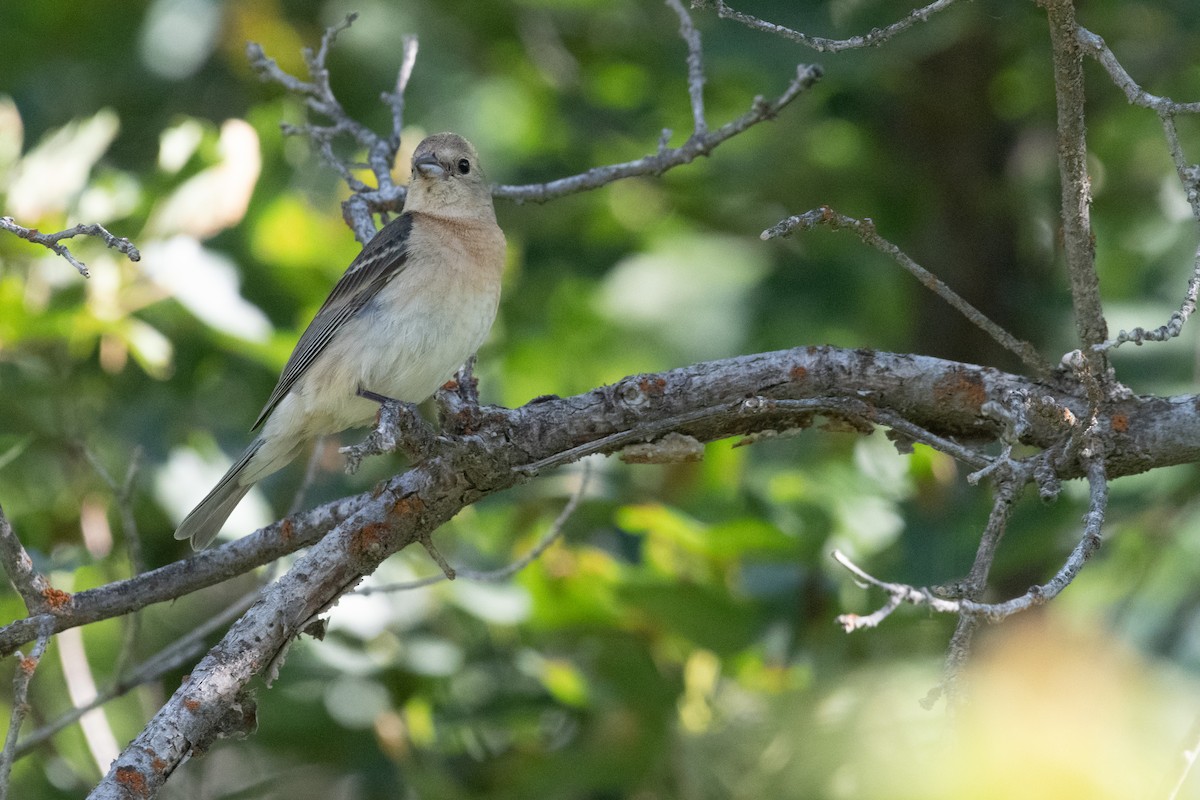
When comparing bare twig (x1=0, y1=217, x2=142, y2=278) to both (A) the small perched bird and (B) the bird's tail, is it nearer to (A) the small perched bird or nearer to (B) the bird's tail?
(A) the small perched bird

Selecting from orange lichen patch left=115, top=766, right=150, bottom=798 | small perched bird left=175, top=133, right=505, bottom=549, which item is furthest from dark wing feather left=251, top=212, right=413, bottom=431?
orange lichen patch left=115, top=766, right=150, bottom=798

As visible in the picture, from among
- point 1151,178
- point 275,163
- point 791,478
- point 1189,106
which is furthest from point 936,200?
point 1189,106

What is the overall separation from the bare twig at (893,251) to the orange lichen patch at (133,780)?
175 centimetres

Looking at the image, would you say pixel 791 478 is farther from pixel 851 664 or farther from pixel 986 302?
pixel 986 302

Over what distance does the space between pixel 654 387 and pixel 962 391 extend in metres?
0.80

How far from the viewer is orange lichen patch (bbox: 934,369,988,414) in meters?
3.32

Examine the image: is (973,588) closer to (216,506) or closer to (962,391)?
(962,391)

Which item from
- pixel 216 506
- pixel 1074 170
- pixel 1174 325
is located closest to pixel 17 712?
pixel 216 506

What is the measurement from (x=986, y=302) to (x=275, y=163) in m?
3.35

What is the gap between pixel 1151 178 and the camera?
6410mm

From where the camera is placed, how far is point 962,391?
3.33m

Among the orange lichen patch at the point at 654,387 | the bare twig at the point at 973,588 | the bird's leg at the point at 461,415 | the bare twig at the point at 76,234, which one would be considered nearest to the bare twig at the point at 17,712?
the bare twig at the point at 76,234

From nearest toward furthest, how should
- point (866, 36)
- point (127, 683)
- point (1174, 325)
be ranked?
1. point (1174, 325)
2. point (866, 36)
3. point (127, 683)

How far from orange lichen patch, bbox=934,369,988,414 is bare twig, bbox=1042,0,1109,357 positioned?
0.28 meters
